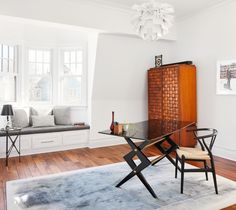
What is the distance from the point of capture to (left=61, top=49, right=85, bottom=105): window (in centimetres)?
562

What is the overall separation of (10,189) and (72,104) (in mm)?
2948

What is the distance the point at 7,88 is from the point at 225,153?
4.74 metres

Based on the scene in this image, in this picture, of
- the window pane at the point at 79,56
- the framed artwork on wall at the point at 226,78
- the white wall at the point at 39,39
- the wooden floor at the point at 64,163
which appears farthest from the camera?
the window pane at the point at 79,56

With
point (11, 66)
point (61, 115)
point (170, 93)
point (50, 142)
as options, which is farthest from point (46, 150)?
point (170, 93)

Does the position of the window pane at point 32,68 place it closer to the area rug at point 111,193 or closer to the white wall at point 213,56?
the area rug at point 111,193

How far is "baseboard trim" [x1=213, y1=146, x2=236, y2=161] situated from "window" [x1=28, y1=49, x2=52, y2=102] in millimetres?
3903

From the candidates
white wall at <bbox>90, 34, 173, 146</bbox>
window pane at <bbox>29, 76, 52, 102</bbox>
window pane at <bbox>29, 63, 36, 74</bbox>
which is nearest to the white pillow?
window pane at <bbox>29, 76, 52, 102</bbox>

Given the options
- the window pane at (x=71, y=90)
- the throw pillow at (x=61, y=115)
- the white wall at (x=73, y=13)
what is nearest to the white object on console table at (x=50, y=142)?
the throw pillow at (x=61, y=115)

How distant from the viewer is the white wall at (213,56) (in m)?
4.30

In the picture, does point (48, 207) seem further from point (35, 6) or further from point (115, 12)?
point (115, 12)

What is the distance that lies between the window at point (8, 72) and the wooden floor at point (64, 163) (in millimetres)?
1457

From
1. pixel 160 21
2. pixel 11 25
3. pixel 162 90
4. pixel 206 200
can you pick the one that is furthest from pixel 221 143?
pixel 11 25

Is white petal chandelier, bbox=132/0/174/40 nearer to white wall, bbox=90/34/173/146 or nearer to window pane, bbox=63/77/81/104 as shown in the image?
white wall, bbox=90/34/173/146

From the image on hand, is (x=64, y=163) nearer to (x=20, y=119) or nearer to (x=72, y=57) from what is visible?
(x=20, y=119)
